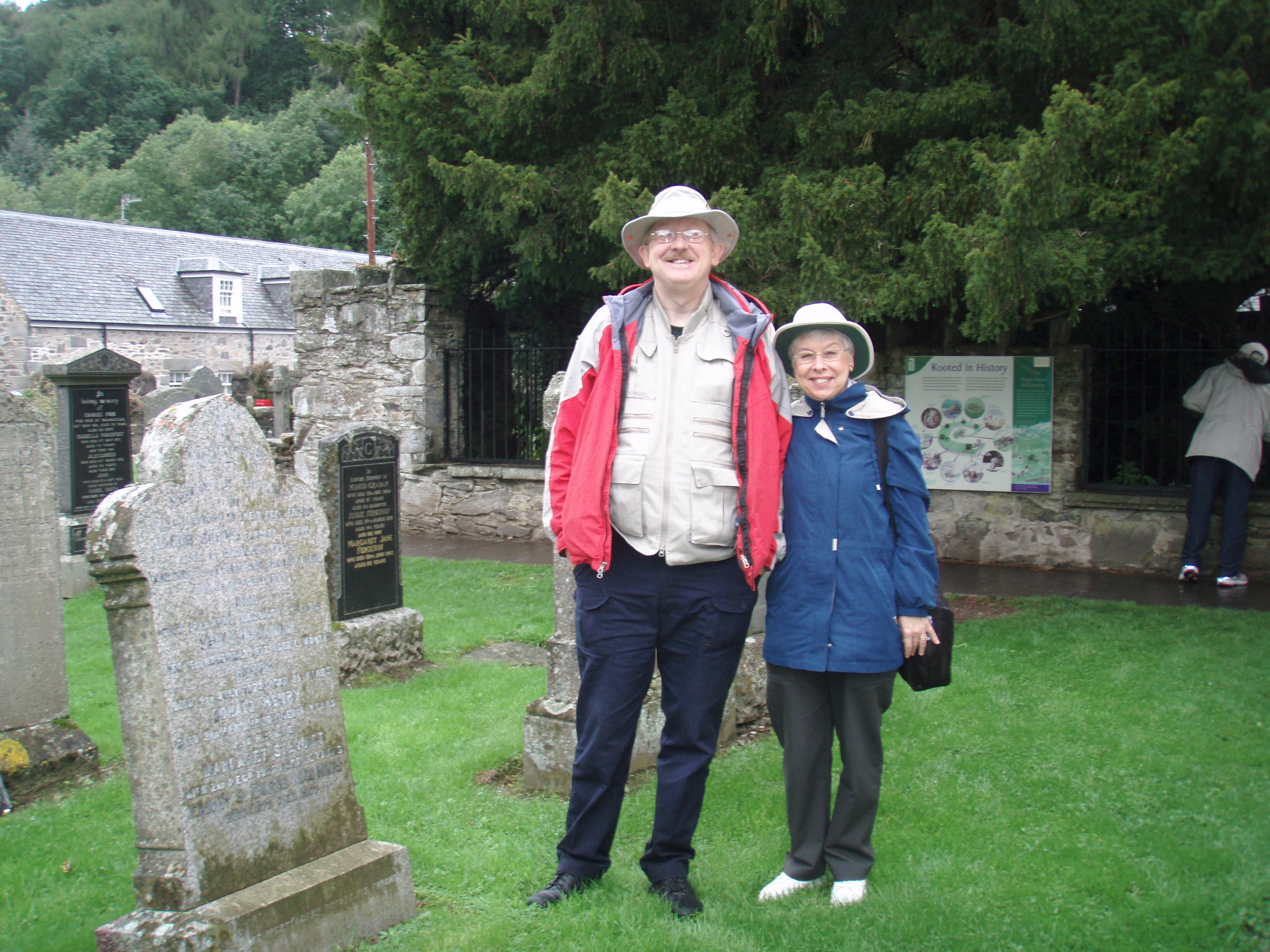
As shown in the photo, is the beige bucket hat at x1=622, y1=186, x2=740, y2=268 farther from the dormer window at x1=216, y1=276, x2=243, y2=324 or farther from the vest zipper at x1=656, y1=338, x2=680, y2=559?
the dormer window at x1=216, y1=276, x2=243, y2=324

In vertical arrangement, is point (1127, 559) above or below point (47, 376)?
below

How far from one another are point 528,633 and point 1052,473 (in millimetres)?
4684

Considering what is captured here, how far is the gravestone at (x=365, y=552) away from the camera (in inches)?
249

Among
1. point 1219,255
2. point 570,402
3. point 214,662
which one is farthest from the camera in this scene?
point 1219,255

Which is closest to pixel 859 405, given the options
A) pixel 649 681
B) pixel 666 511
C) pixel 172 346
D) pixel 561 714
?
pixel 666 511

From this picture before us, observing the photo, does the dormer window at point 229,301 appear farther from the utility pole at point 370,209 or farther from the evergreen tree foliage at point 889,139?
the evergreen tree foliage at point 889,139

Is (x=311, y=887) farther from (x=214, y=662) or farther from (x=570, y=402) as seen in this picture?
(x=570, y=402)

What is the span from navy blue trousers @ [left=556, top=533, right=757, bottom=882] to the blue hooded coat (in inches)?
6.4

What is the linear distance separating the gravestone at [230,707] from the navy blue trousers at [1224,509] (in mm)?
6924

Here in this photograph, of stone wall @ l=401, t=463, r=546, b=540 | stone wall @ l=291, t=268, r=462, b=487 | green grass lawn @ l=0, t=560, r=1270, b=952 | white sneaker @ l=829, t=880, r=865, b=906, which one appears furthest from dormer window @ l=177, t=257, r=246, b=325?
white sneaker @ l=829, t=880, r=865, b=906

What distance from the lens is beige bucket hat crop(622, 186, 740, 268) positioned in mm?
2979

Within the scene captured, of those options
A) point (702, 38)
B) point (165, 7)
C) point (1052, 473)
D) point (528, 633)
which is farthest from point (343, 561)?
point (165, 7)

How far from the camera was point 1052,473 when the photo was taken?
8859 mm

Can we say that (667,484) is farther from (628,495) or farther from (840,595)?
(840,595)
